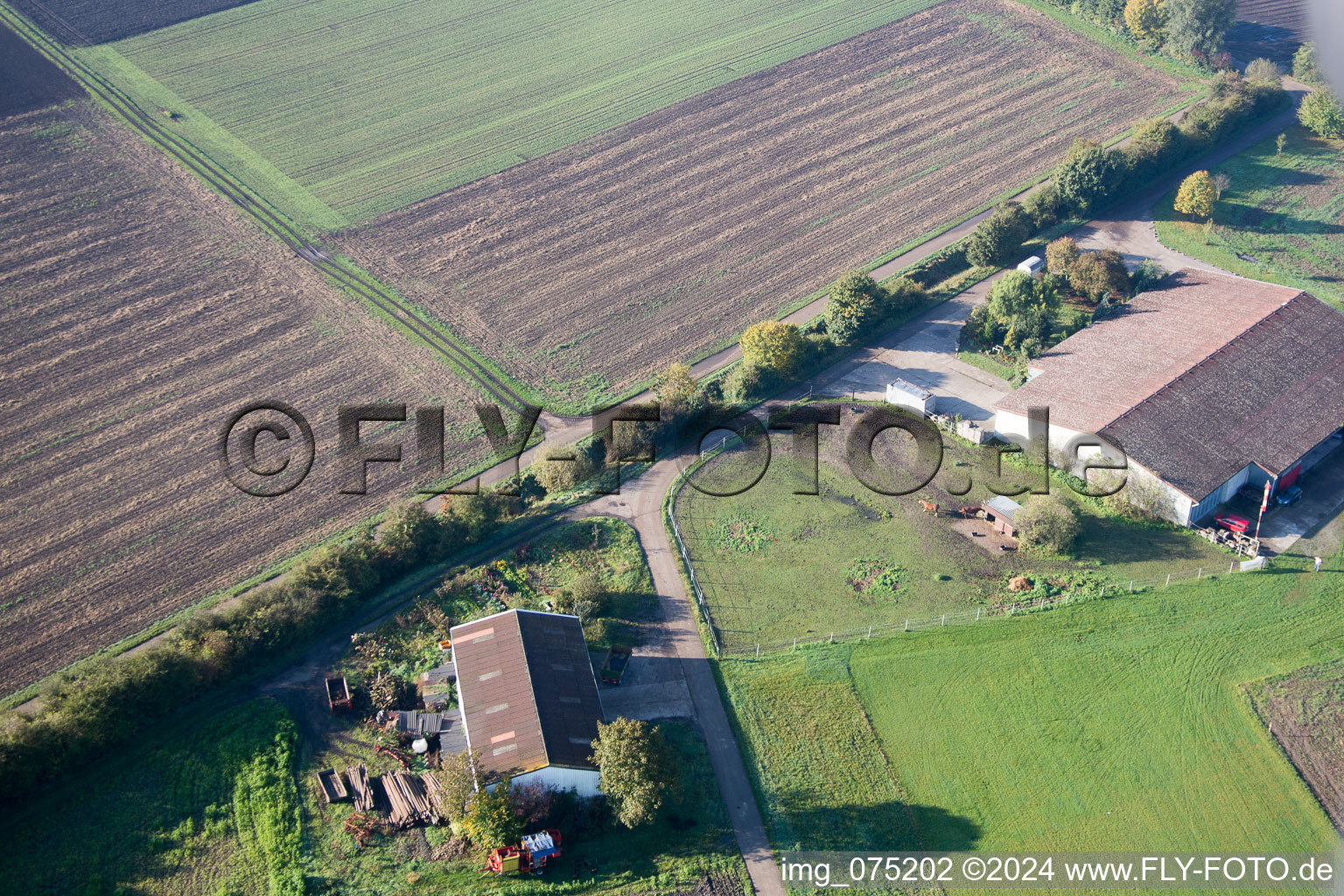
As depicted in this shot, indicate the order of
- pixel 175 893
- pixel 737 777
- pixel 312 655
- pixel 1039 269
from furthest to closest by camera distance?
Answer: pixel 1039 269
pixel 312 655
pixel 737 777
pixel 175 893

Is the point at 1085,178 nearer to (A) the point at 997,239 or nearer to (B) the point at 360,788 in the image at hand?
(A) the point at 997,239

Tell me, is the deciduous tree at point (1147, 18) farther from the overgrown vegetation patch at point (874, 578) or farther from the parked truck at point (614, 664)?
the parked truck at point (614, 664)

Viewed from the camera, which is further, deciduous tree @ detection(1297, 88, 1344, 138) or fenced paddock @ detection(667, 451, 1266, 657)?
deciduous tree @ detection(1297, 88, 1344, 138)

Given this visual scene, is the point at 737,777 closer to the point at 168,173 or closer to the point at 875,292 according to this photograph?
the point at 875,292

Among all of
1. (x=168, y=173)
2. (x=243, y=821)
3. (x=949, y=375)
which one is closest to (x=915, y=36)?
(x=949, y=375)

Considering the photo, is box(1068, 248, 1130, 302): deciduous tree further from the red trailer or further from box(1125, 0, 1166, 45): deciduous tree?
the red trailer

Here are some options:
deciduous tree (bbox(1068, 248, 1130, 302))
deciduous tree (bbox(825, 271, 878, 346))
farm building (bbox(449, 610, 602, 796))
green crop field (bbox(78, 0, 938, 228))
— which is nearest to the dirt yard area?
farm building (bbox(449, 610, 602, 796))

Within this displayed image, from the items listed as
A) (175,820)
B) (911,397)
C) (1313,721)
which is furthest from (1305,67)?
(175,820)
